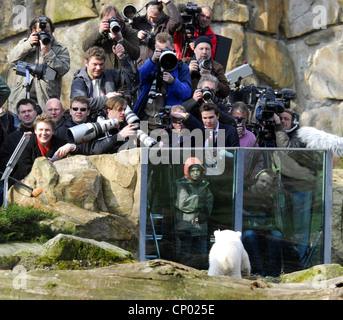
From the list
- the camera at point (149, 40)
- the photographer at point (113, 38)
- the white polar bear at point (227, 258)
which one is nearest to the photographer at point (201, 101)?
the photographer at point (113, 38)

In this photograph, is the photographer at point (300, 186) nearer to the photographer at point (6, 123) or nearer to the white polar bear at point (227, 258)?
the white polar bear at point (227, 258)

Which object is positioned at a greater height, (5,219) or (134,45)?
(134,45)

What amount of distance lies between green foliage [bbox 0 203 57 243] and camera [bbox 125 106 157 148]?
1.27 meters

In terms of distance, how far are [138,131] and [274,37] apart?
7036 mm

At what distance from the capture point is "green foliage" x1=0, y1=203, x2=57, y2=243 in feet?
20.9

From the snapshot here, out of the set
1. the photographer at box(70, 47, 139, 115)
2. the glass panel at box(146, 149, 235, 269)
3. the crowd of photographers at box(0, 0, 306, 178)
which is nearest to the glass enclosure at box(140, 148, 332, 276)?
the glass panel at box(146, 149, 235, 269)

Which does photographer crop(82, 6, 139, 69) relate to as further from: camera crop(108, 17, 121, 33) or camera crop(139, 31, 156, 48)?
camera crop(139, 31, 156, 48)

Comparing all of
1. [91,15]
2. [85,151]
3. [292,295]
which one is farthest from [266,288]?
[91,15]

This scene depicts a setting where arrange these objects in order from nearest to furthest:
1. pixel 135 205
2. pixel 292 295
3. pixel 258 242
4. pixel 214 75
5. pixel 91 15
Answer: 1. pixel 292 295
2. pixel 258 242
3. pixel 135 205
4. pixel 214 75
5. pixel 91 15

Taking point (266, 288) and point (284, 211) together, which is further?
point (284, 211)

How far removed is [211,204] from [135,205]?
0.85 meters

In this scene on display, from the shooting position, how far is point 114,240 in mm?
7137

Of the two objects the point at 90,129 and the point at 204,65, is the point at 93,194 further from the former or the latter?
the point at 204,65

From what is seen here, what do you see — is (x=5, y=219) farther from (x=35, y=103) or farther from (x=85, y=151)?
(x=35, y=103)
